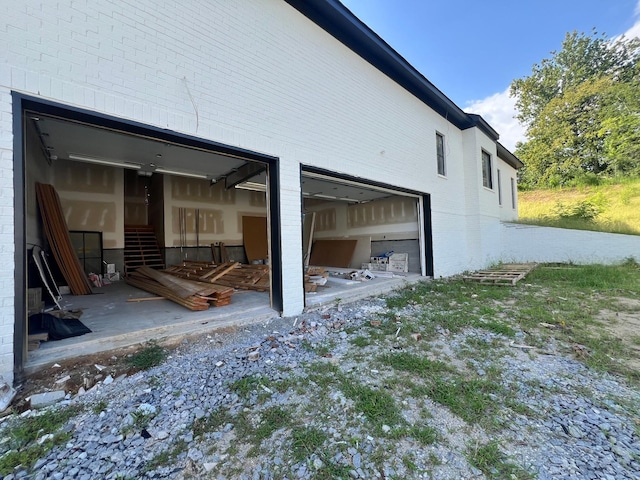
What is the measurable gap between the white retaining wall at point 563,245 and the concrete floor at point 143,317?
337 inches

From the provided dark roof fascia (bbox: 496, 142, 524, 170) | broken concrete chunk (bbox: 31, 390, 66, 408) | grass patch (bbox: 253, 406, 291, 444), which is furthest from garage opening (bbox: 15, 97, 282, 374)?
dark roof fascia (bbox: 496, 142, 524, 170)

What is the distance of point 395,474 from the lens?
5.16 ft

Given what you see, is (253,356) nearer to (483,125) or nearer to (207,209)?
(207,209)

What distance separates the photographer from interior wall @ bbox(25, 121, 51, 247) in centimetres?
441

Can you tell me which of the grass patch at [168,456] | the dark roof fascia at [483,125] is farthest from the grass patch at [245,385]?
the dark roof fascia at [483,125]

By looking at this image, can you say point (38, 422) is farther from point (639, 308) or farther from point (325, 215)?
point (325, 215)

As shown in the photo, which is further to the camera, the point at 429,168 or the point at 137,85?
the point at 429,168

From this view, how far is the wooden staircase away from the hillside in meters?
16.9

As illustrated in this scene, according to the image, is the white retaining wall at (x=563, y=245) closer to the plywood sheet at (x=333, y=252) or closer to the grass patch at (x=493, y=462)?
the plywood sheet at (x=333, y=252)

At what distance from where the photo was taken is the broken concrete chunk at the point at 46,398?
221cm

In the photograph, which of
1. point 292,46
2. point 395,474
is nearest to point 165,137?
point 292,46

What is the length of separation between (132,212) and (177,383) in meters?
12.0

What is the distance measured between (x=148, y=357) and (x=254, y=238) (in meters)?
8.33

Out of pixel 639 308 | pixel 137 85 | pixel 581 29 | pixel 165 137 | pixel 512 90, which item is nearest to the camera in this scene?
pixel 137 85
